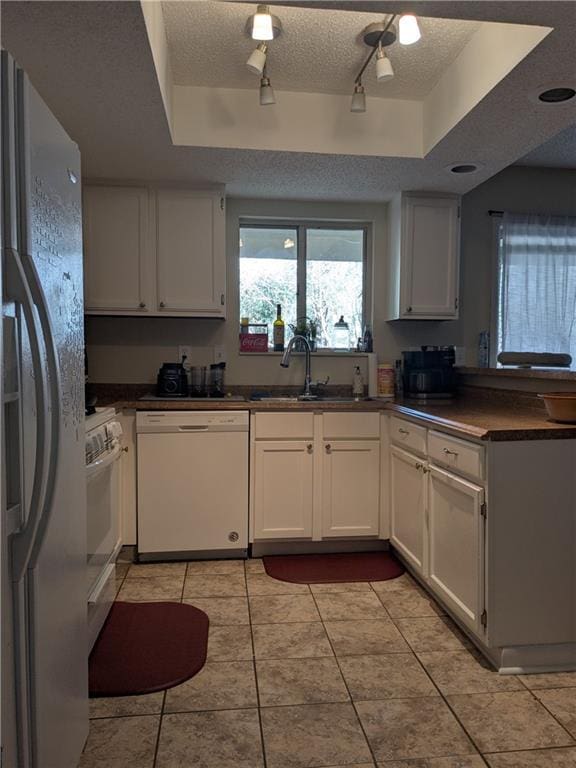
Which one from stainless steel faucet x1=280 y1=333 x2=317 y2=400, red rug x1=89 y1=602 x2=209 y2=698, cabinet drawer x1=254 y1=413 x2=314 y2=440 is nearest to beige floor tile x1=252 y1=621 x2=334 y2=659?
red rug x1=89 y1=602 x2=209 y2=698

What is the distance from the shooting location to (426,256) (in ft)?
11.2

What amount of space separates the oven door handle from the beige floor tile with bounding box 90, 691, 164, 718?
0.75 meters

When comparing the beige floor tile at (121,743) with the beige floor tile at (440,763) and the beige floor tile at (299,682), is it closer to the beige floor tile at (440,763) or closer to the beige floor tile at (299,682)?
the beige floor tile at (299,682)

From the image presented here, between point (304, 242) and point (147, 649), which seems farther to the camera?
point (304, 242)

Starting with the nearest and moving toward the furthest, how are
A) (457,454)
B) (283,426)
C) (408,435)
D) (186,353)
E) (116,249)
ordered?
1. (457,454)
2. (408,435)
3. (283,426)
4. (116,249)
5. (186,353)

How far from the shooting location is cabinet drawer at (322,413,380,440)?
3111mm

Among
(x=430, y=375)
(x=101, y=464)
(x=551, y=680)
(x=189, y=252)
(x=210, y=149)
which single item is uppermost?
(x=210, y=149)

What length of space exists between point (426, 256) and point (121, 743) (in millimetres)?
2968

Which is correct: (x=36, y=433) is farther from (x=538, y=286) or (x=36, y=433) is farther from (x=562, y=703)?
(x=538, y=286)

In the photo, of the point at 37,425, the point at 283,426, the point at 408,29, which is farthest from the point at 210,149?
the point at 37,425

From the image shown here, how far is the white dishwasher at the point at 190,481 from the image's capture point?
299 centimetres

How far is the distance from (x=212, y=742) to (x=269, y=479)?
61.6 inches

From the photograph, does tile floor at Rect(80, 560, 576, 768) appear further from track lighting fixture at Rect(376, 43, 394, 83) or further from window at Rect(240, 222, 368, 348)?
track lighting fixture at Rect(376, 43, 394, 83)

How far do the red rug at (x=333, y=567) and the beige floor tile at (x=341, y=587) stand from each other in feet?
0.11
